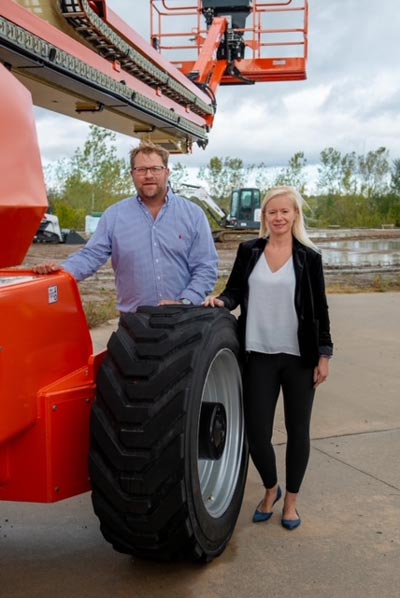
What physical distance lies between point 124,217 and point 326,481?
6.09 feet

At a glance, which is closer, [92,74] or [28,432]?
[28,432]

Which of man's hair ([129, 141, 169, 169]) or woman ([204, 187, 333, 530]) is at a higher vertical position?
man's hair ([129, 141, 169, 169])

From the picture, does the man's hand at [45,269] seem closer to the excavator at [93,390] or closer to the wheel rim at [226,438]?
the excavator at [93,390]

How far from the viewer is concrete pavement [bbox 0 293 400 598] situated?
3.09 metres

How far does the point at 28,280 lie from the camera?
283 centimetres

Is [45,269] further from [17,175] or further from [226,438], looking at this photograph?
[226,438]

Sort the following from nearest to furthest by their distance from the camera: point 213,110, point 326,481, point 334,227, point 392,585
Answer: point 392,585 < point 326,481 < point 213,110 < point 334,227

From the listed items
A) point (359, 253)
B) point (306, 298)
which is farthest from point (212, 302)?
point (359, 253)

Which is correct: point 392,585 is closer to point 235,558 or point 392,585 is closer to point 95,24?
point 235,558

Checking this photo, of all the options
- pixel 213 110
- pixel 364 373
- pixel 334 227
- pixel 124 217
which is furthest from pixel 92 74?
pixel 334 227

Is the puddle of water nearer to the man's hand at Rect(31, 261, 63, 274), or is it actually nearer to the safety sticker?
the man's hand at Rect(31, 261, 63, 274)

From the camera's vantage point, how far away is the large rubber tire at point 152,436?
2.80 meters

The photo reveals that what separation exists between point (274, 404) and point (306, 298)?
55cm

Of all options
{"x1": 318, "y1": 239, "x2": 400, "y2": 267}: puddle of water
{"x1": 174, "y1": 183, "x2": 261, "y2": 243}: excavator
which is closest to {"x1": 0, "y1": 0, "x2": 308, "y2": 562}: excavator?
{"x1": 318, "y1": 239, "x2": 400, "y2": 267}: puddle of water
